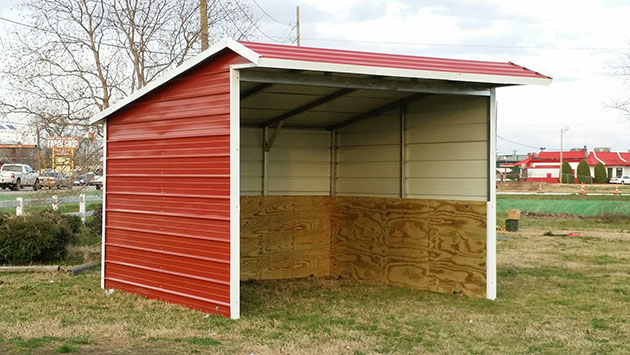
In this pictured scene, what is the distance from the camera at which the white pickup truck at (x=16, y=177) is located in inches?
1533

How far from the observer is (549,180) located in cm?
7812

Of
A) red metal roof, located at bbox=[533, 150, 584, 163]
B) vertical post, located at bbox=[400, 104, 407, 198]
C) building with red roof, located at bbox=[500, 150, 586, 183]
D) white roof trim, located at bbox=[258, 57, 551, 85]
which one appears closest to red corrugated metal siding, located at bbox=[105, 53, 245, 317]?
white roof trim, located at bbox=[258, 57, 551, 85]

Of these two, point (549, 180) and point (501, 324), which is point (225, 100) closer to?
point (501, 324)

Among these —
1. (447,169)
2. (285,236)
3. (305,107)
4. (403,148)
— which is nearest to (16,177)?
(285,236)

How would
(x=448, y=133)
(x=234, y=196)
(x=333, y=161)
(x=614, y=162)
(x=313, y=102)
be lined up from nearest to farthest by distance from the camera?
(x=234, y=196) < (x=448, y=133) < (x=313, y=102) < (x=333, y=161) < (x=614, y=162)

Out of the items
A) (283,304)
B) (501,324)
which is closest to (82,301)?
(283,304)

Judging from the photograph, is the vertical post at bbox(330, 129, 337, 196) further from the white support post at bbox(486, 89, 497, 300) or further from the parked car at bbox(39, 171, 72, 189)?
the parked car at bbox(39, 171, 72, 189)

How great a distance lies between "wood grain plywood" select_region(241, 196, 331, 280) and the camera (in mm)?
12219

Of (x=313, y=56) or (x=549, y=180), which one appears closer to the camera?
(x=313, y=56)

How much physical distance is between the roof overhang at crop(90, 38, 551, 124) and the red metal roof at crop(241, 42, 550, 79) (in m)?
0.09

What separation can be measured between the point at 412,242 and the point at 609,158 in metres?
81.1

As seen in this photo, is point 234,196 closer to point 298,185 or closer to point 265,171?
point 265,171

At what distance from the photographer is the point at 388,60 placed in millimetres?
9344

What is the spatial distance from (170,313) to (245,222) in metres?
3.34
